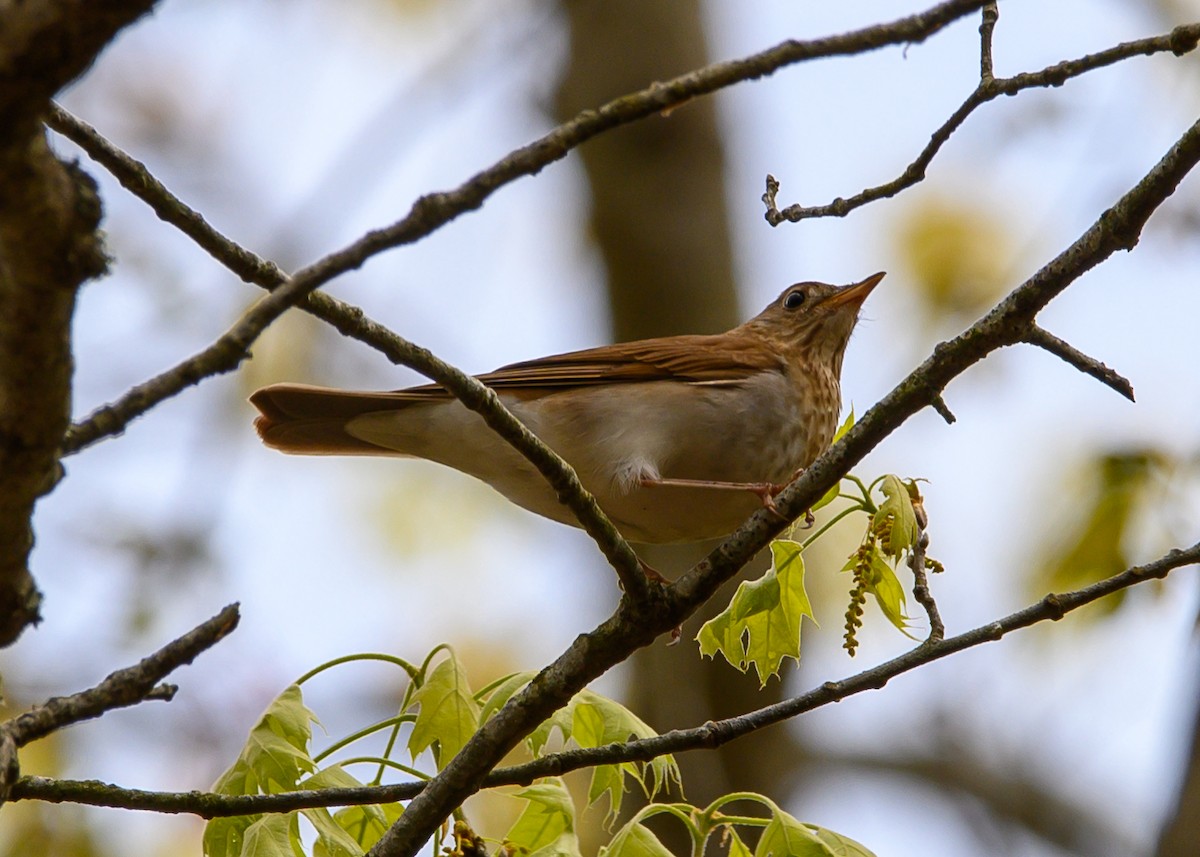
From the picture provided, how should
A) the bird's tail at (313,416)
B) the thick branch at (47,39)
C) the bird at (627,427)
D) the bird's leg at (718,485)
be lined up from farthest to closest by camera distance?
the bird's tail at (313,416) → the bird at (627,427) → the bird's leg at (718,485) → the thick branch at (47,39)

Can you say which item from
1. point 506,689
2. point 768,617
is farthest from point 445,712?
point 768,617

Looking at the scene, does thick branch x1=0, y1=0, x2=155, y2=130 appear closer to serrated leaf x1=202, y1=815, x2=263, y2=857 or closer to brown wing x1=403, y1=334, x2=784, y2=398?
serrated leaf x1=202, y1=815, x2=263, y2=857

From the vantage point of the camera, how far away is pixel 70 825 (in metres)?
7.03

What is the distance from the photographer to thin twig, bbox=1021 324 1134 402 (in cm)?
317

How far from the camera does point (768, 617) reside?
3.55m

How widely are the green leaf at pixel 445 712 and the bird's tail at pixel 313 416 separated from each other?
219 centimetres

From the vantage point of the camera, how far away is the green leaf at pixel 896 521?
3277mm

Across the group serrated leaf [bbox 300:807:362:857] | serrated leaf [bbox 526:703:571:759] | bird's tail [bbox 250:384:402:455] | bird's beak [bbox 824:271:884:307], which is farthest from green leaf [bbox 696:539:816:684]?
bird's beak [bbox 824:271:884:307]

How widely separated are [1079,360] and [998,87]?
69cm

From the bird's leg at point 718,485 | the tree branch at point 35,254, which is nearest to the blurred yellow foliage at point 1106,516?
the bird's leg at point 718,485

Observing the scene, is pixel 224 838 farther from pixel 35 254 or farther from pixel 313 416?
pixel 313 416

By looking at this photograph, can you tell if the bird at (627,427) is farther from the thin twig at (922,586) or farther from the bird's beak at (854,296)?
the thin twig at (922,586)

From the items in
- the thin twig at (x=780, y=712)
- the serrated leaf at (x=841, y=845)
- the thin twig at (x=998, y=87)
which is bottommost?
the serrated leaf at (x=841, y=845)

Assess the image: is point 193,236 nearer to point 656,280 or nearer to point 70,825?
point 70,825
